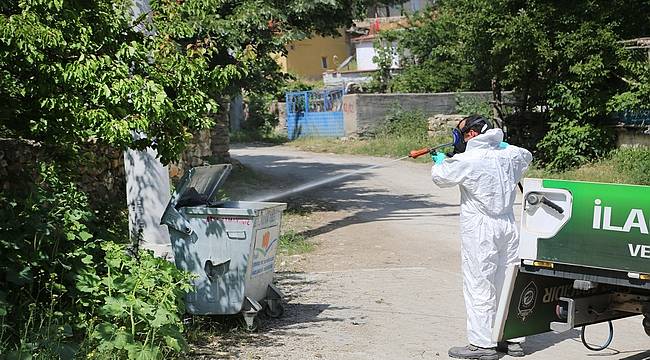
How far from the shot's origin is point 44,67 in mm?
6703

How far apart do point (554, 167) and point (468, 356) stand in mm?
13690

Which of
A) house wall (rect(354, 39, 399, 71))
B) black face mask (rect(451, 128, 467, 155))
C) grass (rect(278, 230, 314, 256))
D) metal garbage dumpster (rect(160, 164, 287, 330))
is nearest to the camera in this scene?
black face mask (rect(451, 128, 467, 155))

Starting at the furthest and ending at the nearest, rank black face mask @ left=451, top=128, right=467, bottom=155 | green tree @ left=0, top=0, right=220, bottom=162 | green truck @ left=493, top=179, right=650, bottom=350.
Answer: black face mask @ left=451, top=128, right=467, bottom=155
green tree @ left=0, top=0, right=220, bottom=162
green truck @ left=493, top=179, right=650, bottom=350

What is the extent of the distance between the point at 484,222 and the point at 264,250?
6.35 ft

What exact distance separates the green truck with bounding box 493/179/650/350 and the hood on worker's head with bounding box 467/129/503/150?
1155 mm

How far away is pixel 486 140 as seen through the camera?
7.37 m

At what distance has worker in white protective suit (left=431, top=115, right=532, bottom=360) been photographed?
723 centimetres

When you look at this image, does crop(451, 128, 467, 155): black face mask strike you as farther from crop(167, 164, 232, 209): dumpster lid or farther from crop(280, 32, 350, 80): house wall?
crop(280, 32, 350, 80): house wall

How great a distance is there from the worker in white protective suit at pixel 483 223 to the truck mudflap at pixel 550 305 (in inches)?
23.3

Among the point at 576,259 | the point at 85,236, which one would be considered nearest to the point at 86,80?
the point at 85,236

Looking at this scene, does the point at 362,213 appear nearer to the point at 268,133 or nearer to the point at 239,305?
the point at 239,305

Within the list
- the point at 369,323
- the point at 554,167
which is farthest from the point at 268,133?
the point at 369,323

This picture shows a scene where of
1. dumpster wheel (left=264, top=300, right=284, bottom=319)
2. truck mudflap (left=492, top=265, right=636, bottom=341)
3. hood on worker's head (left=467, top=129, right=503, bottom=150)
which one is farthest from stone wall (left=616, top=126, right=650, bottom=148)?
truck mudflap (left=492, top=265, right=636, bottom=341)

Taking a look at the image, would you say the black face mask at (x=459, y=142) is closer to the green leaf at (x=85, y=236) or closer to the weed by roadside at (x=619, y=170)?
the green leaf at (x=85, y=236)
